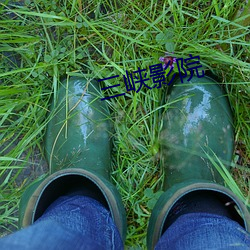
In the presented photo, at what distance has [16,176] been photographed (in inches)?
54.3

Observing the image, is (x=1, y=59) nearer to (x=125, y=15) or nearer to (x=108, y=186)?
(x=125, y=15)

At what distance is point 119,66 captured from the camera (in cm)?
134

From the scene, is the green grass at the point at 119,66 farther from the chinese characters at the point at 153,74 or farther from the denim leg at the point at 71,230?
the denim leg at the point at 71,230

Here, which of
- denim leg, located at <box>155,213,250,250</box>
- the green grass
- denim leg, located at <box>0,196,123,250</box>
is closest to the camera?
denim leg, located at <box>0,196,123,250</box>

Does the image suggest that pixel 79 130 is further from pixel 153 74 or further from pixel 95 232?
pixel 95 232

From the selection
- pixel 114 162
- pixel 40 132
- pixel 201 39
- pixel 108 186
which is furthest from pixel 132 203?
pixel 201 39

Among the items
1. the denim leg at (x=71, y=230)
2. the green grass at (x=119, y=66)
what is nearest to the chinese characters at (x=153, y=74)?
the green grass at (x=119, y=66)

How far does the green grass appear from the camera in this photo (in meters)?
1.32

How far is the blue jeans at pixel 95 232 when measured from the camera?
78 centimetres

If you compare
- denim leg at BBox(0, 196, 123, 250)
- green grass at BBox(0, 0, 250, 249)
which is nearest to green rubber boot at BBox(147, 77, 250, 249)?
green grass at BBox(0, 0, 250, 249)

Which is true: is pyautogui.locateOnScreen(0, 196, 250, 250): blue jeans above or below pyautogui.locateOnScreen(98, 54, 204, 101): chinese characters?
below

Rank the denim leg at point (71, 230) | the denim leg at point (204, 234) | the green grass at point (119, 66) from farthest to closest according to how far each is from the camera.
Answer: the green grass at point (119, 66) → the denim leg at point (204, 234) → the denim leg at point (71, 230)

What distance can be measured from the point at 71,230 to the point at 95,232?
0.10 meters

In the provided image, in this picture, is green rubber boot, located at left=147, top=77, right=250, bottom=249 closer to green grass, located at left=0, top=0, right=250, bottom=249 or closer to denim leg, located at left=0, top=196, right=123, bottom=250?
green grass, located at left=0, top=0, right=250, bottom=249
